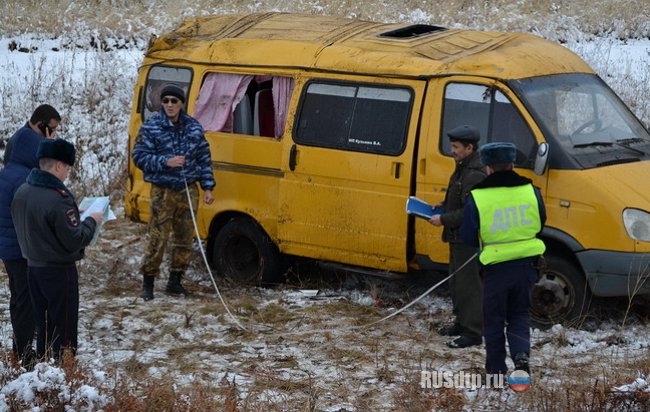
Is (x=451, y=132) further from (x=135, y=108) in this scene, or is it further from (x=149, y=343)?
(x=135, y=108)

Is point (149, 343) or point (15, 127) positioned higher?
point (15, 127)

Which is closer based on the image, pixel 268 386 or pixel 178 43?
pixel 268 386

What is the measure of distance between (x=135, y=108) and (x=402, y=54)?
2833 mm

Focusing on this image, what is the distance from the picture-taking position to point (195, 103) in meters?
9.59

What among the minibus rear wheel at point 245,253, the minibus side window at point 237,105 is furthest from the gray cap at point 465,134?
the minibus rear wheel at point 245,253

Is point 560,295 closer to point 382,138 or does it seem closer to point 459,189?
point 459,189

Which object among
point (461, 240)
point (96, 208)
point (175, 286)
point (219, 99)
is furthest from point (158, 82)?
point (461, 240)

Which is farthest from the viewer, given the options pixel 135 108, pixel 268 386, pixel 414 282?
pixel 135 108

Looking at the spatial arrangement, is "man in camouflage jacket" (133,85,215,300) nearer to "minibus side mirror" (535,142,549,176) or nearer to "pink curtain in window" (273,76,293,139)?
"pink curtain in window" (273,76,293,139)

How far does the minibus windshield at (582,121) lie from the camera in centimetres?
788

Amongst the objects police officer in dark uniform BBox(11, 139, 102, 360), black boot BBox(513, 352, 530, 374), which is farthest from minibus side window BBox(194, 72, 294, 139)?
black boot BBox(513, 352, 530, 374)

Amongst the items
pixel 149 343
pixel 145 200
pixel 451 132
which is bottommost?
pixel 149 343

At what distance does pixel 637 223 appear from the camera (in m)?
7.57

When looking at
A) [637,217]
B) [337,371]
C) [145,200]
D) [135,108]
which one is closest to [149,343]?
[337,371]
